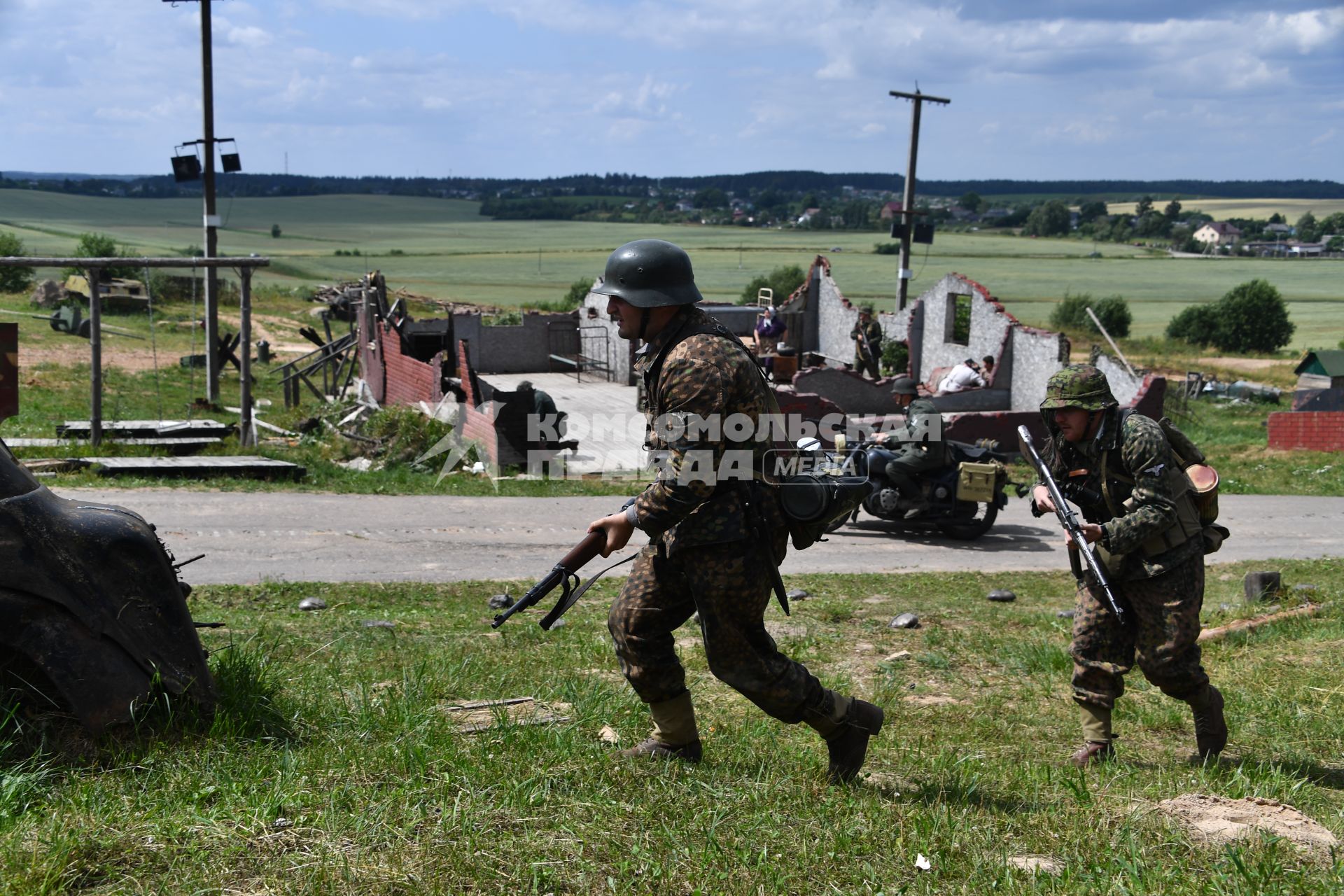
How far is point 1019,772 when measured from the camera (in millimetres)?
4633

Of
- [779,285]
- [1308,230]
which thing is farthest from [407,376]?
[1308,230]

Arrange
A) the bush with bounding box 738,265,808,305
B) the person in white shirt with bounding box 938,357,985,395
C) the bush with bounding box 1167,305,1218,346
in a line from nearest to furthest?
the person in white shirt with bounding box 938,357,985,395 → the bush with bounding box 1167,305,1218,346 → the bush with bounding box 738,265,808,305

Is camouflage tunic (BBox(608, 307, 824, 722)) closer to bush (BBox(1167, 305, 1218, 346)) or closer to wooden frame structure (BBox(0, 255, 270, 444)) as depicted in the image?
wooden frame structure (BBox(0, 255, 270, 444))

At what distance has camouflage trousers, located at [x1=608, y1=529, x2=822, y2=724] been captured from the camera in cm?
403

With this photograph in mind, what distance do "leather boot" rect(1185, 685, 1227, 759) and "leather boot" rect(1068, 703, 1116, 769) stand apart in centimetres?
38

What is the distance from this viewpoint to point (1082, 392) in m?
4.96

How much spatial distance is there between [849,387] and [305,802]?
63.9 ft

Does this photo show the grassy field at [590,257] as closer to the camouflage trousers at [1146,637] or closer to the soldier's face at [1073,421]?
the camouflage trousers at [1146,637]

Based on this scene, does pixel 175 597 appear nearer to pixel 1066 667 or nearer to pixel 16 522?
pixel 16 522

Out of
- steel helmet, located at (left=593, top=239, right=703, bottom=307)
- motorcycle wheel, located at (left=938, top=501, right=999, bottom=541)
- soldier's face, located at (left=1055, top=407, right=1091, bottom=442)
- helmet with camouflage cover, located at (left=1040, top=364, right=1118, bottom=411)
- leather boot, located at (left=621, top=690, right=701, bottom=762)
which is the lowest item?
motorcycle wheel, located at (left=938, top=501, right=999, bottom=541)

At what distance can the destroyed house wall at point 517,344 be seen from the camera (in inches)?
1149

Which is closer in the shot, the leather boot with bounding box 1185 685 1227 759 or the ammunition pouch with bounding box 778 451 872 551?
the ammunition pouch with bounding box 778 451 872 551

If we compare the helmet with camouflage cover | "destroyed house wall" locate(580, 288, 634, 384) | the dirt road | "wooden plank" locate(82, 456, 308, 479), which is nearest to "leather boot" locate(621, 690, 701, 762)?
the helmet with camouflage cover

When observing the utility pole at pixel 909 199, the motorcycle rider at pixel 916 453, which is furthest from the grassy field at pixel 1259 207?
the motorcycle rider at pixel 916 453
